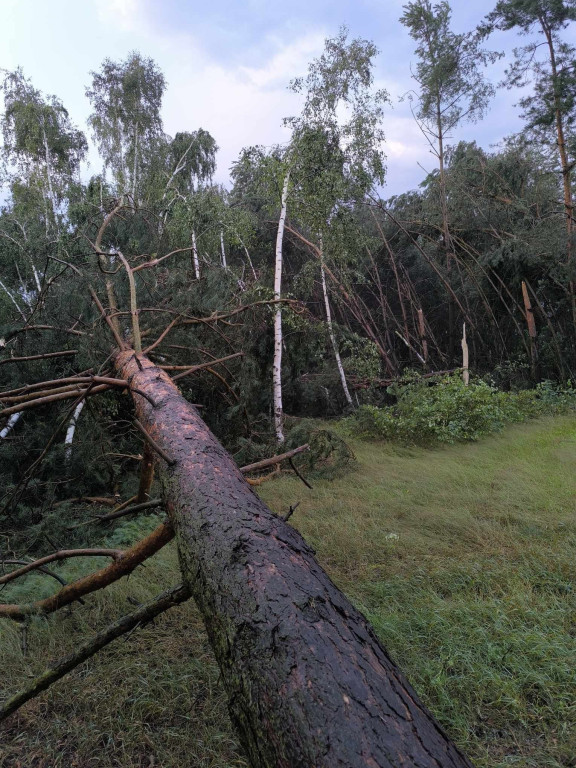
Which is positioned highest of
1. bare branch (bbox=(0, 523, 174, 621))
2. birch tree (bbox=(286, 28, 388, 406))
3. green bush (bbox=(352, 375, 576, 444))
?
birch tree (bbox=(286, 28, 388, 406))

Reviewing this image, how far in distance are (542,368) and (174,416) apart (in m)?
11.3

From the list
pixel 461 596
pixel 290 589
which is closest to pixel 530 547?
pixel 461 596

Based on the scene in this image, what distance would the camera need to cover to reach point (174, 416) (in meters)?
2.79

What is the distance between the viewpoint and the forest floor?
1.80m

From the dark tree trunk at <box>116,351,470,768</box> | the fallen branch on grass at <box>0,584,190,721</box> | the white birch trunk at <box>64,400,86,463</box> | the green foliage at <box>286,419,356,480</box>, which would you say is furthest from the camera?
the green foliage at <box>286,419,356,480</box>

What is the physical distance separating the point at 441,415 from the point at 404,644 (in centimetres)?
551

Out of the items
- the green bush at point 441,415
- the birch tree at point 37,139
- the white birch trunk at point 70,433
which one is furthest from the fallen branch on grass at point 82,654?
the birch tree at point 37,139

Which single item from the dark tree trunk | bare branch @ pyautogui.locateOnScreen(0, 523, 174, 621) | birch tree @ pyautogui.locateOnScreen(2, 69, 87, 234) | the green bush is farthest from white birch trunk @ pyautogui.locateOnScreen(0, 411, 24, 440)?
birch tree @ pyautogui.locateOnScreen(2, 69, 87, 234)

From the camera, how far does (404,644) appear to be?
232 cm

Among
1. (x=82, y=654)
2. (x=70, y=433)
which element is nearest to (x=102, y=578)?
(x=82, y=654)

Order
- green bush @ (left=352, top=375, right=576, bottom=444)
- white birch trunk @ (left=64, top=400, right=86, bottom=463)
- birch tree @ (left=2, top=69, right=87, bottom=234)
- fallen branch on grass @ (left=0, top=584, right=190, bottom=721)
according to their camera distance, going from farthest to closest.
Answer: birch tree @ (left=2, top=69, right=87, bottom=234) < green bush @ (left=352, top=375, right=576, bottom=444) < white birch trunk @ (left=64, top=400, right=86, bottom=463) < fallen branch on grass @ (left=0, top=584, right=190, bottom=721)

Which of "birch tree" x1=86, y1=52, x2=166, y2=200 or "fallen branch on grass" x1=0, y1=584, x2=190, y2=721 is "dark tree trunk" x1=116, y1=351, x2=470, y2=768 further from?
"birch tree" x1=86, y1=52, x2=166, y2=200

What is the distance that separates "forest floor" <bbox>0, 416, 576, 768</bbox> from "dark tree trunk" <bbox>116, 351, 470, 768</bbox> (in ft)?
2.26

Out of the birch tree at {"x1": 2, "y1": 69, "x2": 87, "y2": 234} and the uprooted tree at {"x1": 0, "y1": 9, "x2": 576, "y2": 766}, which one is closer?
the uprooted tree at {"x1": 0, "y1": 9, "x2": 576, "y2": 766}
